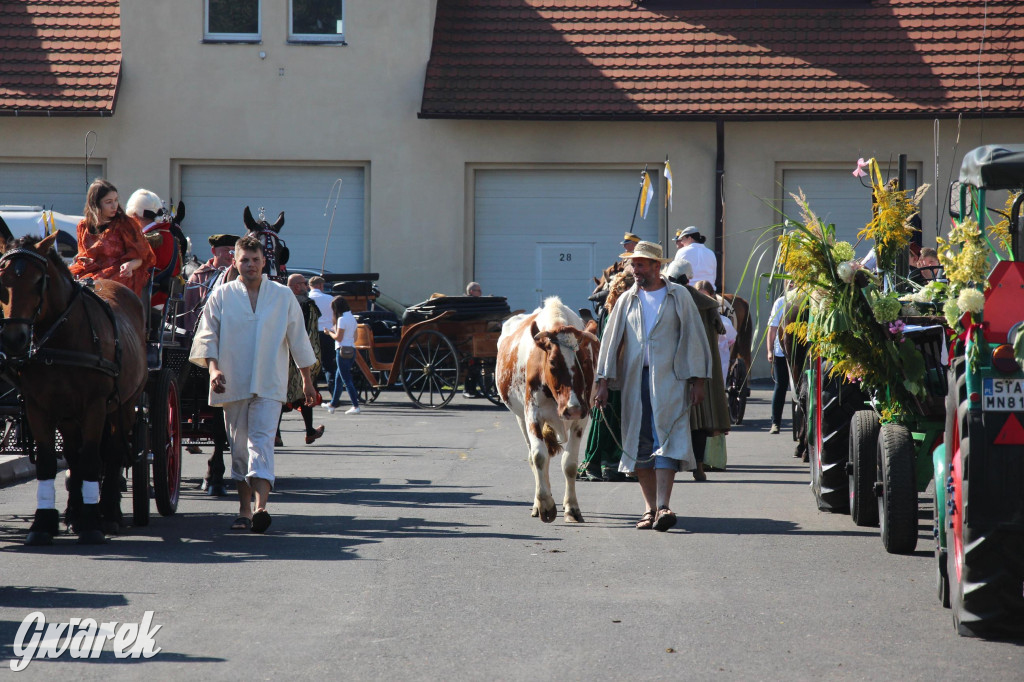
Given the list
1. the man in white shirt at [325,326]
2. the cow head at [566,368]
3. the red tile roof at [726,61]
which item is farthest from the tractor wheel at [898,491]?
the red tile roof at [726,61]

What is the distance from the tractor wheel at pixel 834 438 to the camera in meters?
10.0

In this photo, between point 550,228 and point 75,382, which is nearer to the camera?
point 75,382

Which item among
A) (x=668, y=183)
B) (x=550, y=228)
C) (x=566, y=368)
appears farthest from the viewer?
(x=550, y=228)

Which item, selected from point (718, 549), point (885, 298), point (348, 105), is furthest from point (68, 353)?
point (348, 105)

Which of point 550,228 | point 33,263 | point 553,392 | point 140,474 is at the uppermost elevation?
point 550,228

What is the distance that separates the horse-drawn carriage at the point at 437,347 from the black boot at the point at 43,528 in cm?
1202

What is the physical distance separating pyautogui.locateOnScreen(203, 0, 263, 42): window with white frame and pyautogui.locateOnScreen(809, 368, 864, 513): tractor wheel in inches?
758

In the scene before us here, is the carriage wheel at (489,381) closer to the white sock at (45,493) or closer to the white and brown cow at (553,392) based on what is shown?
the white and brown cow at (553,392)

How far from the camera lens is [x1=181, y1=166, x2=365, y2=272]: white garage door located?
27000mm

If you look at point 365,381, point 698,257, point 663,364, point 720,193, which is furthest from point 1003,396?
point 720,193

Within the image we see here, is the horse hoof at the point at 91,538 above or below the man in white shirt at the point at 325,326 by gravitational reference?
below

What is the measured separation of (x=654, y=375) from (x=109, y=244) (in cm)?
420

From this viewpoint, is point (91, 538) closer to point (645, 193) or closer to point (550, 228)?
point (645, 193)

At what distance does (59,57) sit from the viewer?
26.7 metres
